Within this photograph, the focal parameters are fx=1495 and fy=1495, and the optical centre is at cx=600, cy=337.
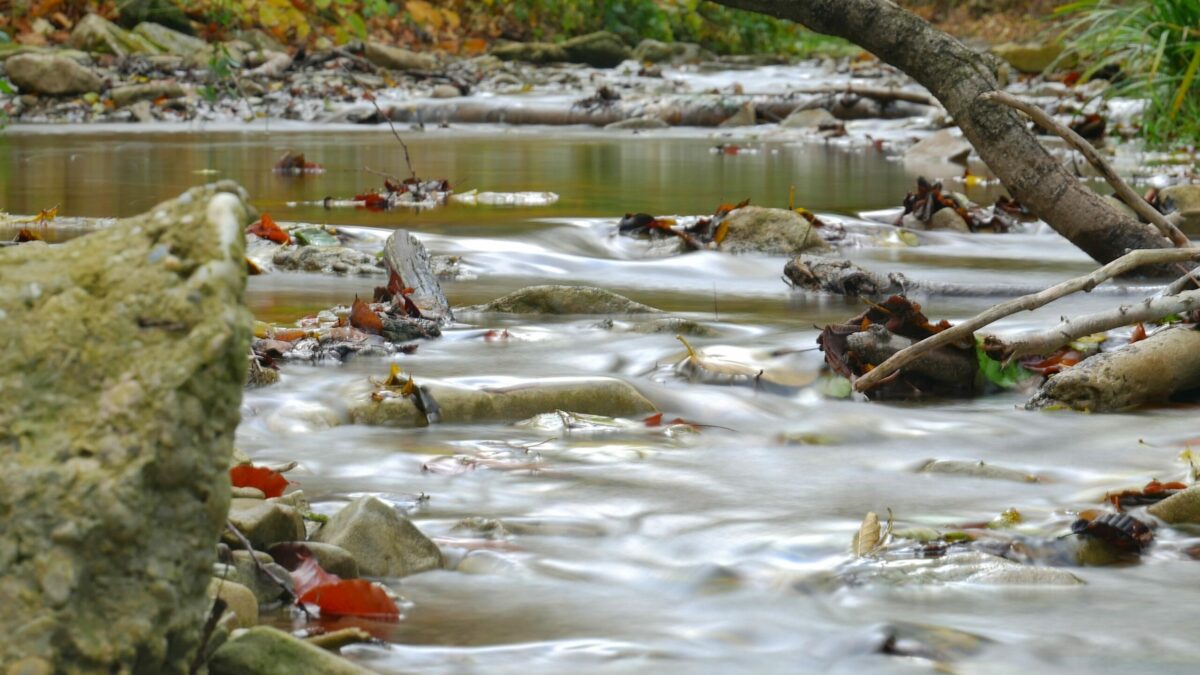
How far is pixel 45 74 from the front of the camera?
17.6 m

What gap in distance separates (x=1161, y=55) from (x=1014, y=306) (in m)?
5.81

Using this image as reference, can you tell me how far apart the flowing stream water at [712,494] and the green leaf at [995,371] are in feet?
0.40

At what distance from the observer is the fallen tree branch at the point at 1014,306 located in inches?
144

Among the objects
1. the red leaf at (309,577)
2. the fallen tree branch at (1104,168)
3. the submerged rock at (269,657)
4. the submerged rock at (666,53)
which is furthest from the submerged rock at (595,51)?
the submerged rock at (269,657)

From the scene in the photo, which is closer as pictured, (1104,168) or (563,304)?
(1104,168)

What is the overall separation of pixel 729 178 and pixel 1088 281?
7.28 m

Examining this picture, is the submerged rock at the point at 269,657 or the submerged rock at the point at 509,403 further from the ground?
the submerged rock at the point at 269,657

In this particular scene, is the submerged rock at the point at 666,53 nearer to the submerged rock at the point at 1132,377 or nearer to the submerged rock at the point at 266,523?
the submerged rock at the point at 1132,377

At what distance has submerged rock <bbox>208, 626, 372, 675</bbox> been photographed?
69.5 inches

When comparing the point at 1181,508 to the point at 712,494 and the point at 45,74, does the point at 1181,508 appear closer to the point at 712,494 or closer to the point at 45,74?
the point at 712,494

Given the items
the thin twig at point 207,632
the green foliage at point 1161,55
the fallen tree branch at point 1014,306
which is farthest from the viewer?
the green foliage at point 1161,55

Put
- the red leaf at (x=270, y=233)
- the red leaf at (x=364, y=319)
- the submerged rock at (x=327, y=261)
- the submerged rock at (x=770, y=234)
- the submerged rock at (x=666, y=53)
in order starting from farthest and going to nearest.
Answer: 1. the submerged rock at (x=666, y=53)
2. the submerged rock at (x=770, y=234)
3. the red leaf at (x=270, y=233)
4. the submerged rock at (x=327, y=261)
5. the red leaf at (x=364, y=319)

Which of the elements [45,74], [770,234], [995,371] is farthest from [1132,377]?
[45,74]

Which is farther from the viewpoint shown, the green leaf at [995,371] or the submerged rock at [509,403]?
the green leaf at [995,371]
